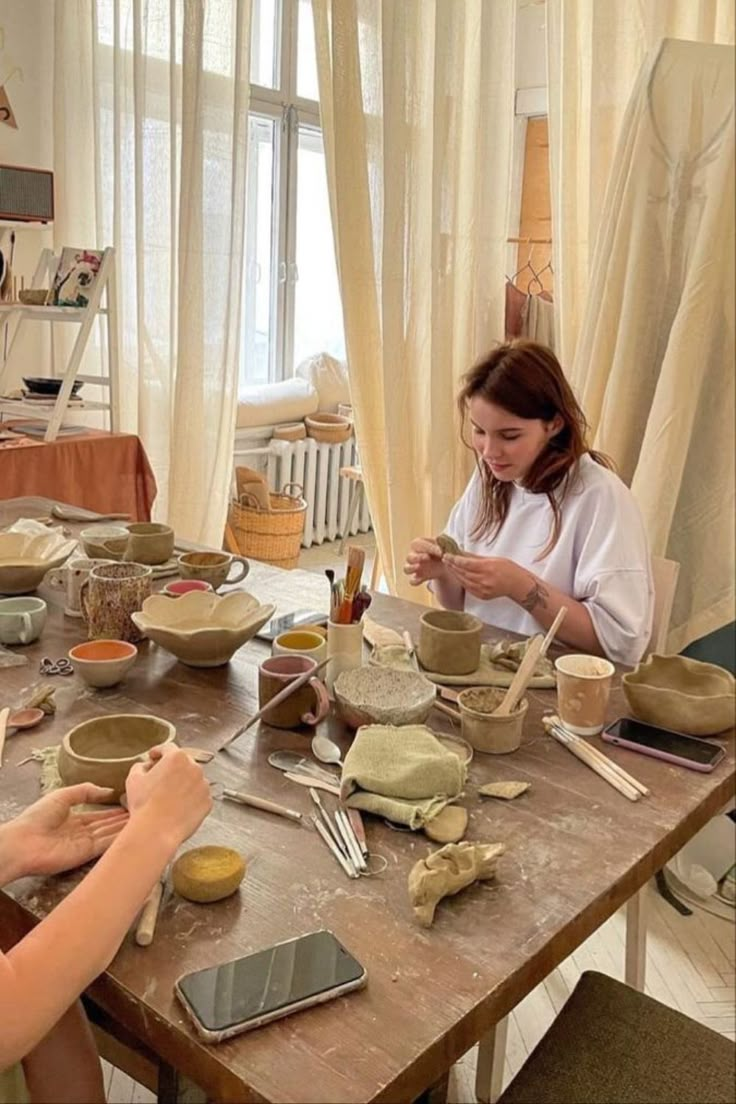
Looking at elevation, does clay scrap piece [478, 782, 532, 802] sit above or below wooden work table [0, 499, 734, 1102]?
above

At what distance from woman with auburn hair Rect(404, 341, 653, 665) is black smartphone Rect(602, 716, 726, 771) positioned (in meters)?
0.31

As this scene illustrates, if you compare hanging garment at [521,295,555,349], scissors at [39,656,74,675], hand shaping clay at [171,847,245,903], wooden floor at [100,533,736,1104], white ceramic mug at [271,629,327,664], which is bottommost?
wooden floor at [100,533,736,1104]

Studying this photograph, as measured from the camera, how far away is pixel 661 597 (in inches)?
57.5

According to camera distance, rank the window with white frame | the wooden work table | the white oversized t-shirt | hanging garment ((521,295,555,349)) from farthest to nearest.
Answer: the window with white frame < hanging garment ((521,295,555,349)) < the white oversized t-shirt < the wooden work table

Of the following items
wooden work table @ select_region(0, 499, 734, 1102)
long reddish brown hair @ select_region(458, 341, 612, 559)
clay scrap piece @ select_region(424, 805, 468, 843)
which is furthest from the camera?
long reddish brown hair @ select_region(458, 341, 612, 559)

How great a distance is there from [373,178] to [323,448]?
2.15 metres

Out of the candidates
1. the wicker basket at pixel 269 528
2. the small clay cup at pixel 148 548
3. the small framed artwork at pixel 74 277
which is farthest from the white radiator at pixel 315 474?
the small clay cup at pixel 148 548

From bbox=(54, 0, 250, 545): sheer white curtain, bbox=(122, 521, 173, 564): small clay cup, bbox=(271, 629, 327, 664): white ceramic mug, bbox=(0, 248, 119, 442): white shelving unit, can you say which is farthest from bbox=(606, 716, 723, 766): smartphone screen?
bbox=(54, 0, 250, 545): sheer white curtain

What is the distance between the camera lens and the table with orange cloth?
2582 millimetres

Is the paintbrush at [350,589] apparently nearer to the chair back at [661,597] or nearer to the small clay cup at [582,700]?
the small clay cup at [582,700]

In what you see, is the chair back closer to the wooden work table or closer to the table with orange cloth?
the wooden work table

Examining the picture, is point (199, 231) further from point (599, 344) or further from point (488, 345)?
point (599, 344)

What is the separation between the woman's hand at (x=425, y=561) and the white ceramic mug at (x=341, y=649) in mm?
348

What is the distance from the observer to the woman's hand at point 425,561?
4.81 feet
